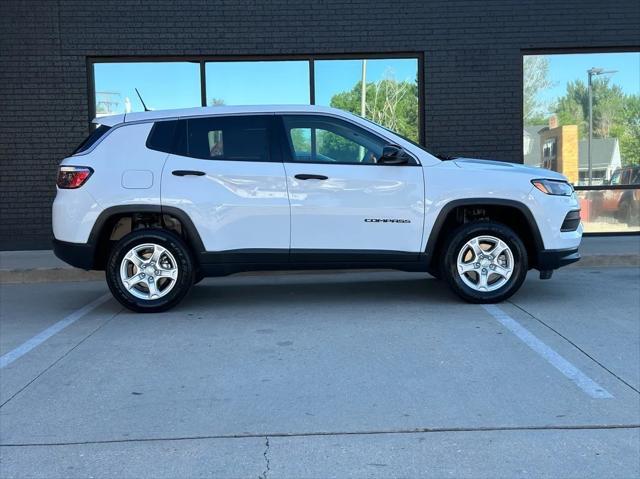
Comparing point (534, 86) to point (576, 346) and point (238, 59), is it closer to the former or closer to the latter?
point (238, 59)

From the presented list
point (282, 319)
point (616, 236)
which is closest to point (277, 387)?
point (282, 319)

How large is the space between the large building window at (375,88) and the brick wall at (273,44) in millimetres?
314

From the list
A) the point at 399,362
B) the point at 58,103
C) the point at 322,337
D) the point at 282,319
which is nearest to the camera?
the point at 399,362

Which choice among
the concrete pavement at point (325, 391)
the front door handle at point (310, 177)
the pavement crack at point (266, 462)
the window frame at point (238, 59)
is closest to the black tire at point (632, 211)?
the window frame at point (238, 59)

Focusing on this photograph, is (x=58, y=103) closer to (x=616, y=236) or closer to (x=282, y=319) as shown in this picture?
(x=282, y=319)

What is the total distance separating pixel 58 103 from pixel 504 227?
7398 mm

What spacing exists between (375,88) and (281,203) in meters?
5.23

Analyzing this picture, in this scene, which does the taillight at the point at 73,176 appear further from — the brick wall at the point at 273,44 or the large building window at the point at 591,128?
the large building window at the point at 591,128

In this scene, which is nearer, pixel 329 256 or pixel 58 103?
pixel 329 256

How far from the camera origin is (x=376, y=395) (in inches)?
160

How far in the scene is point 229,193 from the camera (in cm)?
599

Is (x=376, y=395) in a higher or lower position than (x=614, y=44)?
lower

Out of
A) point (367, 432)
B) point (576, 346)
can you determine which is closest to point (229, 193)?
point (367, 432)

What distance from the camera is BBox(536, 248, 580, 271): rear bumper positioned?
614 cm
